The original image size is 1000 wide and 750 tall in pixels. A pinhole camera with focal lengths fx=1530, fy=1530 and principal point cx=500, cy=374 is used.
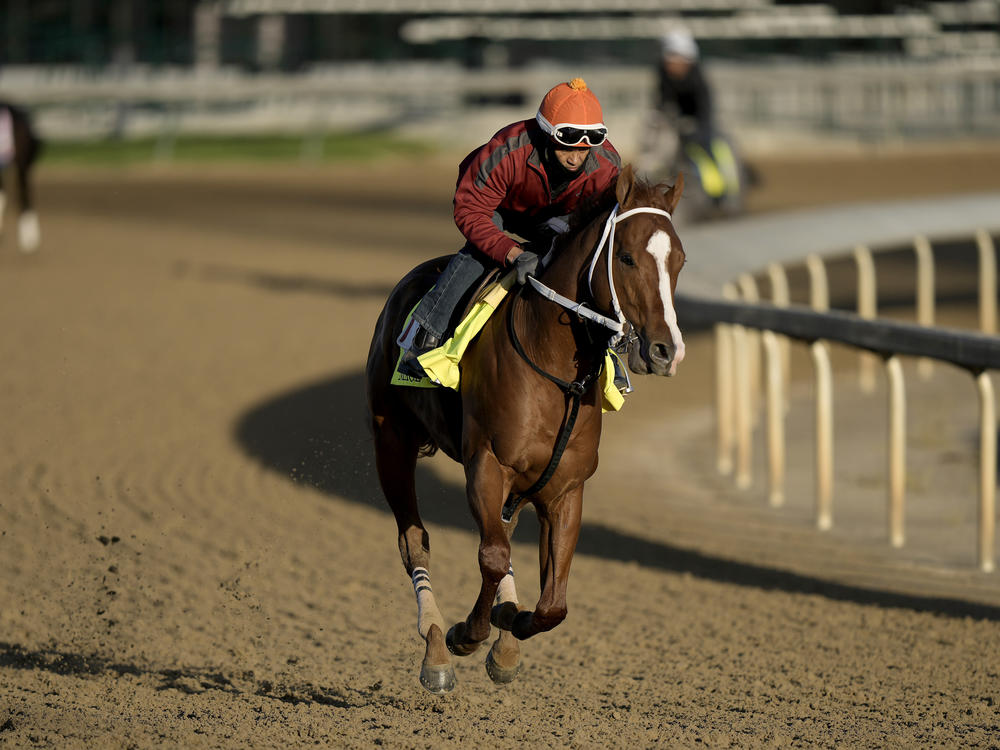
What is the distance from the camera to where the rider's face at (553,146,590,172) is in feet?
15.2

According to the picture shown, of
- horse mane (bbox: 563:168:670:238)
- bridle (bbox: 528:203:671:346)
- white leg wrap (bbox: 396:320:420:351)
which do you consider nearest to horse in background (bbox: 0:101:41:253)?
white leg wrap (bbox: 396:320:420:351)

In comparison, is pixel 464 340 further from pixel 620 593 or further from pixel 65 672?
pixel 620 593

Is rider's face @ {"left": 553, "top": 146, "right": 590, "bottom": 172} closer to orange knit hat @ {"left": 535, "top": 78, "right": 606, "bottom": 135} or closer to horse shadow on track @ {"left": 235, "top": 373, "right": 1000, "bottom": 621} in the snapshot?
orange knit hat @ {"left": 535, "top": 78, "right": 606, "bottom": 135}

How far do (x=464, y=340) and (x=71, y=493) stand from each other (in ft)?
12.1

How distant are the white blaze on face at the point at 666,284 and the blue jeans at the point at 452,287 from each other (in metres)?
0.94

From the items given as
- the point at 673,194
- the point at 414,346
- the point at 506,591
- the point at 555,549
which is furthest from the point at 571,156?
the point at 506,591

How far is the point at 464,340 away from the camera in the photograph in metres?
4.75

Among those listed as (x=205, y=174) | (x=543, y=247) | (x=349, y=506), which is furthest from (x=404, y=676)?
(x=205, y=174)

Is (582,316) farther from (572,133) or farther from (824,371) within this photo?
(824,371)

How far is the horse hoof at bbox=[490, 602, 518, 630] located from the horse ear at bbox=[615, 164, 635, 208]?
140cm

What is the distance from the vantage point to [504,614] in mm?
4859

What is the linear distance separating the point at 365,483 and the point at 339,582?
1.61 m

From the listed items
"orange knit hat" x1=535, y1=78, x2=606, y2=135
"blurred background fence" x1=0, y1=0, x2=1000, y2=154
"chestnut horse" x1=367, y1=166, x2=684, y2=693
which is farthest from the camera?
"blurred background fence" x1=0, y1=0, x2=1000, y2=154

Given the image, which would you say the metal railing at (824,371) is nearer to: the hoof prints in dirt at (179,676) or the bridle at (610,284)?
the bridle at (610,284)
